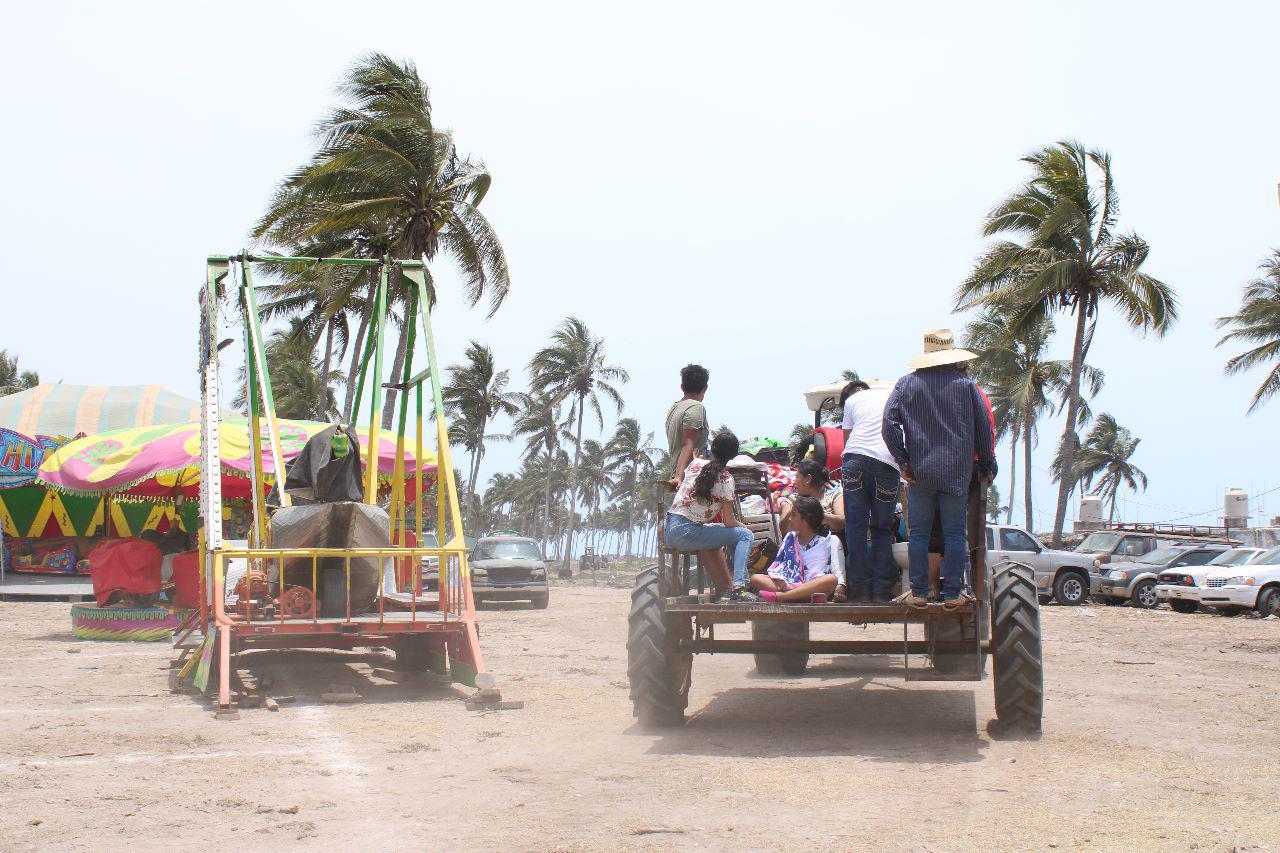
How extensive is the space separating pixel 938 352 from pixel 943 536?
3.74 feet

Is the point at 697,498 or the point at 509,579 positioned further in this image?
the point at 509,579

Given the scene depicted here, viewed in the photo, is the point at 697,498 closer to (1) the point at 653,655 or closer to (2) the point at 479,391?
(1) the point at 653,655

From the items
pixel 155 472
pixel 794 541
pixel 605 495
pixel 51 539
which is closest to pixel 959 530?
pixel 794 541

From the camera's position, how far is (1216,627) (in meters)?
19.1

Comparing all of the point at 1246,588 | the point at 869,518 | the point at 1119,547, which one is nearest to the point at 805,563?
the point at 869,518

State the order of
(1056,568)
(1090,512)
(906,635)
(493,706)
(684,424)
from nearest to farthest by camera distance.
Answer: (906,635) < (684,424) < (493,706) < (1056,568) < (1090,512)

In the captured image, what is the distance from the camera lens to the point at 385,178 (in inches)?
970

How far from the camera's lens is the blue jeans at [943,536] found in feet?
23.1

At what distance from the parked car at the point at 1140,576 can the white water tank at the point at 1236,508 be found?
102 feet

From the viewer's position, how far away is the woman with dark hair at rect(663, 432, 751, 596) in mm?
7918

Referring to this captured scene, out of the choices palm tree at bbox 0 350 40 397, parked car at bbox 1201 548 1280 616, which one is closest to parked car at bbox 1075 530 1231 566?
parked car at bbox 1201 548 1280 616

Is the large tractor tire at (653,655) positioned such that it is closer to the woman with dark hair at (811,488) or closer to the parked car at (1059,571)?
the woman with dark hair at (811,488)

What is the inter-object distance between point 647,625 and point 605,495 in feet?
328

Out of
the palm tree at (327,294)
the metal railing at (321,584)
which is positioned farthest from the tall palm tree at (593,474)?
the metal railing at (321,584)
